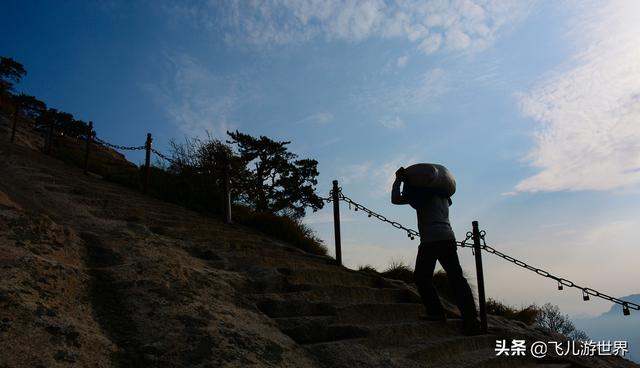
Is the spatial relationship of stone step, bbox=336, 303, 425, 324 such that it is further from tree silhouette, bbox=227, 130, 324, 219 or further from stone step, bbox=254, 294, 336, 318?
tree silhouette, bbox=227, 130, 324, 219

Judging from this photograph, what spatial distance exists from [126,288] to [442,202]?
339cm

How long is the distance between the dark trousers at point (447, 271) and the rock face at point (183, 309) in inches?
12.3

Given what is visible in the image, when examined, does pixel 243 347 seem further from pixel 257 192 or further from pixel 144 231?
pixel 257 192

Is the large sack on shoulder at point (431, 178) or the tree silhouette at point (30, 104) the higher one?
the tree silhouette at point (30, 104)

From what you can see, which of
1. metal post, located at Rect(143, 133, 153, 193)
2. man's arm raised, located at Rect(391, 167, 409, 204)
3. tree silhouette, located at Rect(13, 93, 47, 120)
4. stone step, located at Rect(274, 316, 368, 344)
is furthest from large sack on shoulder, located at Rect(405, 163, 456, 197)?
tree silhouette, located at Rect(13, 93, 47, 120)

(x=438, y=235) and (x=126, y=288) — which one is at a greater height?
(x=438, y=235)

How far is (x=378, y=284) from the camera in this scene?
6.51 m

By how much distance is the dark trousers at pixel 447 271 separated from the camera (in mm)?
4824

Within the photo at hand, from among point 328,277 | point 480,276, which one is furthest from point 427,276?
point 328,277

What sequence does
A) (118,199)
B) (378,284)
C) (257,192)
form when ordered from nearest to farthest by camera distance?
1. (378,284)
2. (118,199)
3. (257,192)

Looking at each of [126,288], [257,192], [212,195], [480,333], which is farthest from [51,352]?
[257,192]

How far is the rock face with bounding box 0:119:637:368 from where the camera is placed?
9.05ft

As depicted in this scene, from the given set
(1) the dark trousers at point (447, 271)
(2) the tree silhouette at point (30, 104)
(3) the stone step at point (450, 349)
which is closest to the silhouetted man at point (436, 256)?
(1) the dark trousers at point (447, 271)

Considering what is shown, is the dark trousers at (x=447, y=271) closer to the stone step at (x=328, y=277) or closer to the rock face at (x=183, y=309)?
the rock face at (x=183, y=309)
